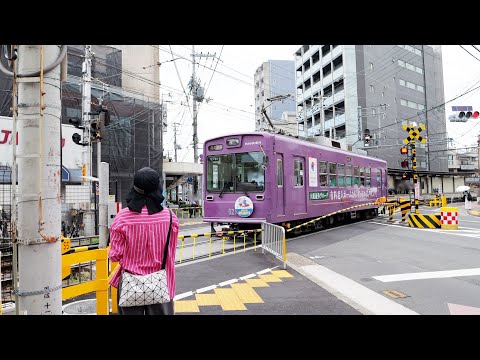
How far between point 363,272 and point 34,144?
6.85 metres

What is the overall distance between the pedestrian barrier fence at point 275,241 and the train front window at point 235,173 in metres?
1.72

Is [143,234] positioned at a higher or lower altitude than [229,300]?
higher

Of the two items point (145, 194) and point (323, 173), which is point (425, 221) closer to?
point (323, 173)

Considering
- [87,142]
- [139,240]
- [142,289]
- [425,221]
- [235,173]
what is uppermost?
[87,142]

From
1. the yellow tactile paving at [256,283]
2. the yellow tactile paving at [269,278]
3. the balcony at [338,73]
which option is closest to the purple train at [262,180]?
the yellow tactile paving at [269,278]

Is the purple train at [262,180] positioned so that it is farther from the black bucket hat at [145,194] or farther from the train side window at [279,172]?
the black bucket hat at [145,194]

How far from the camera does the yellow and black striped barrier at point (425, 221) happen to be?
15.4 metres

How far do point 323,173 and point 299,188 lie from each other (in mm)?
2164

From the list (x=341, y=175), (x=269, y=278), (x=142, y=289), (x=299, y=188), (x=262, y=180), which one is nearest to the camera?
(x=142, y=289)

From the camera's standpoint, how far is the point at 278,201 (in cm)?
1187

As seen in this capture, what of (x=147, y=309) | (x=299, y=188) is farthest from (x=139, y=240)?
(x=299, y=188)

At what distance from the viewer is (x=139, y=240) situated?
3002 millimetres
